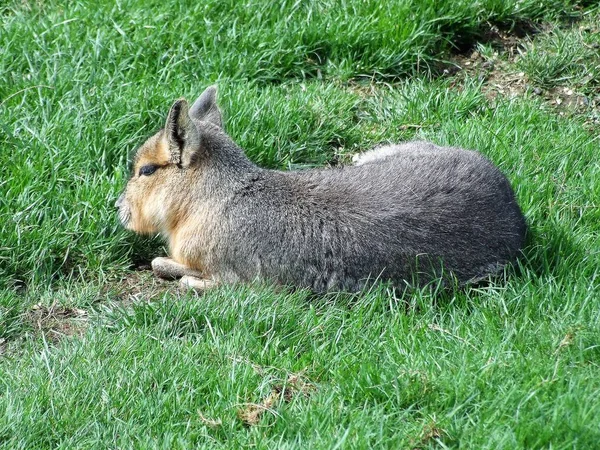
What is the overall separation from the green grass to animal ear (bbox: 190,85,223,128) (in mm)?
472

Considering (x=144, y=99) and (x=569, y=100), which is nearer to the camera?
(x=144, y=99)

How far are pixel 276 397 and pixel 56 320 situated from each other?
184 cm

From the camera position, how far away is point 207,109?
22.9 feet

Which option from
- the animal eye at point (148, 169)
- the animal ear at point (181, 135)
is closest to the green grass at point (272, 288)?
the animal eye at point (148, 169)

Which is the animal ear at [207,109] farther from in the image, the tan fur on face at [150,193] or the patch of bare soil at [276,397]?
the patch of bare soil at [276,397]

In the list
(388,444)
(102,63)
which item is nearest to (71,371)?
(388,444)

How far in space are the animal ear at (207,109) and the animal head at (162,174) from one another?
92 mm

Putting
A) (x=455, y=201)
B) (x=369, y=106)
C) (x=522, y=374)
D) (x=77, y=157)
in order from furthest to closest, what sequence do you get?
(x=369, y=106) → (x=77, y=157) → (x=455, y=201) → (x=522, y=374)

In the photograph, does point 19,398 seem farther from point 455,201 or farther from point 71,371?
point 455,201

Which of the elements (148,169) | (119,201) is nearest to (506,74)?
(148,169)

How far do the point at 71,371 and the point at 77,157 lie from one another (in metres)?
2.36

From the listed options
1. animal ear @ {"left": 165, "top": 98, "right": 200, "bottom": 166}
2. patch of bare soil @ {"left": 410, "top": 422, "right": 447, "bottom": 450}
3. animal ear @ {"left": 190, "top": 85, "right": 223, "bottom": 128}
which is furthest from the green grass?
animal ear @ {"left": 165, "top": 98, "right": 200, "bottom": 166}

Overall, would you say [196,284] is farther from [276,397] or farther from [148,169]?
[276,397]

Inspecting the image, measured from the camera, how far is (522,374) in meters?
4.66
